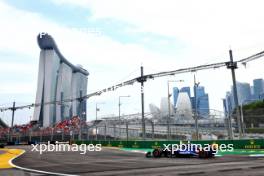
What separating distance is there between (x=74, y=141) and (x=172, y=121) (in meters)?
30.1

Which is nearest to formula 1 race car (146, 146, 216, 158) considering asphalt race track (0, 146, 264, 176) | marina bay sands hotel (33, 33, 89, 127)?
asphalt race track (0, 146, 264, 176)

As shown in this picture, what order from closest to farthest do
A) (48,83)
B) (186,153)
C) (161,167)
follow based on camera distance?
(161,167) < (186,153) < (48,83)

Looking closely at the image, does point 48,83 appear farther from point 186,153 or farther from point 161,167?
point 161,167

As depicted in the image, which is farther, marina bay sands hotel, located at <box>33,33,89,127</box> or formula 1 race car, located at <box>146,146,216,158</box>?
marina bay sands hotel, located at <box>33,33,89,127</box>

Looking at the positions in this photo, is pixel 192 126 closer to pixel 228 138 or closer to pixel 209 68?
pixel 228 138

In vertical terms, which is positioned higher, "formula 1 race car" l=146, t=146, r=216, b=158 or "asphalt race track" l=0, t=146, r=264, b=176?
"formula 1 race car" l=146, t=146, r=216, b=158

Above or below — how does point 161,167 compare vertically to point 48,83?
below

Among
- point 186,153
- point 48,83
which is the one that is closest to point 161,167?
point 186,153

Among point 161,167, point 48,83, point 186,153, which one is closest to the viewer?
point 161,167

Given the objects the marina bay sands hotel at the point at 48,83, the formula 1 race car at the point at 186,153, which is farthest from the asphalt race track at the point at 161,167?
the marina bay sands hotel at the point at 48,83

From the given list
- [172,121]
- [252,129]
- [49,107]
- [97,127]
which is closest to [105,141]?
[97,127]

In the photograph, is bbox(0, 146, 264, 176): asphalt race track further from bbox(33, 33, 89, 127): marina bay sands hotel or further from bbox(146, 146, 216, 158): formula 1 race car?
bbox(33, 33, 89, 127): marina bay sands hotel

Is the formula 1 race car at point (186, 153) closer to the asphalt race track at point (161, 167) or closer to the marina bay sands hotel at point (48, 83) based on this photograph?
the asphalt race track at point (161, 167)

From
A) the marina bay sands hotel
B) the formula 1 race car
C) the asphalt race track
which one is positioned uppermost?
the marina bay sands hotel
